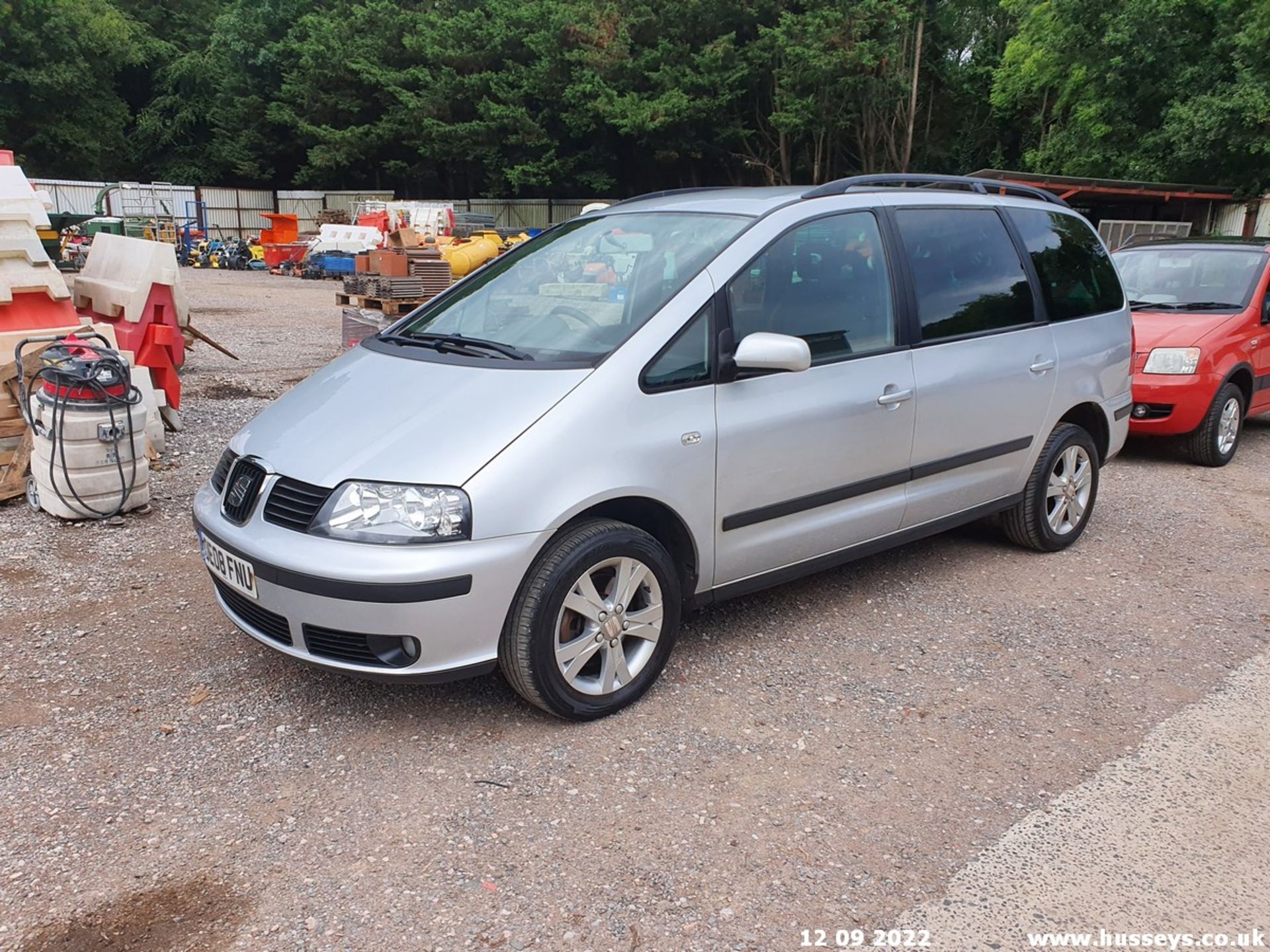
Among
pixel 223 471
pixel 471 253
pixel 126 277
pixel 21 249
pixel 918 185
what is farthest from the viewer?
pixel 471 253

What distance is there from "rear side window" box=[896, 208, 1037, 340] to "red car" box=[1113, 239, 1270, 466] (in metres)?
2.53

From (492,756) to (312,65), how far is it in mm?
38597

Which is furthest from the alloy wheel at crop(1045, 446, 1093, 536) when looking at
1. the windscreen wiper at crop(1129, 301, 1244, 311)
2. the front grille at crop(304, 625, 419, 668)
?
the front grille at crop(304, 625, 419, 668)

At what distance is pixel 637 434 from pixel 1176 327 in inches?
230

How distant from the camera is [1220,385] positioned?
7062mm

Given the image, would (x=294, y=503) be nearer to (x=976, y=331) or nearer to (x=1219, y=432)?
(x=976, y=331)

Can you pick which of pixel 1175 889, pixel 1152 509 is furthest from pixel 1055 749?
pixel 1152 509

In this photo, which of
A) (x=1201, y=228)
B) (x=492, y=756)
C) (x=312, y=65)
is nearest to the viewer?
(x=492, y=756)

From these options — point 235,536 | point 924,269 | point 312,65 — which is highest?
point 312,65

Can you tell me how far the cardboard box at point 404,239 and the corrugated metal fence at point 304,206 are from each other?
17.8 meters

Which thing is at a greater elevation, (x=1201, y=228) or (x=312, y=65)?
(x=312, y=65)

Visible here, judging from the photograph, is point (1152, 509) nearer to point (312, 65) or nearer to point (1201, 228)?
point (1201, 228)

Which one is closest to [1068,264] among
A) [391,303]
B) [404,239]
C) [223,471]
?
[223,471]

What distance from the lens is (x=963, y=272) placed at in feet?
14.6
